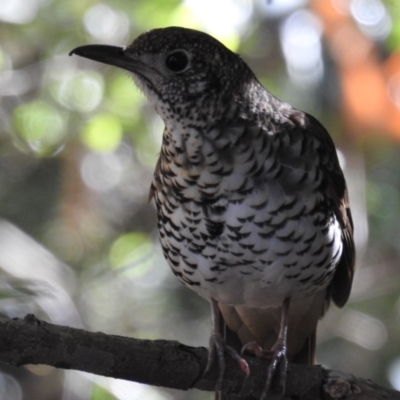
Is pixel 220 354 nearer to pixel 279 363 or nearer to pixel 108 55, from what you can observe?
pixel 279 363

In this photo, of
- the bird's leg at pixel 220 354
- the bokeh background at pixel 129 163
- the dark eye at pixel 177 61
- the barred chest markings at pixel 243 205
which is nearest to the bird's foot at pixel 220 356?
the bird's leg at pixel 220 354

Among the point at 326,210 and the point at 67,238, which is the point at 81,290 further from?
the point at 326,210

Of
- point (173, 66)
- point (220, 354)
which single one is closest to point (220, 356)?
point (220, 354)

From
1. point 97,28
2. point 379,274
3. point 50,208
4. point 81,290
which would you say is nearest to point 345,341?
point 379,274

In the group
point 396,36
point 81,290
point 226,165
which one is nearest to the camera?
point 226,165

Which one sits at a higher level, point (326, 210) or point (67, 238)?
point (326, 210)

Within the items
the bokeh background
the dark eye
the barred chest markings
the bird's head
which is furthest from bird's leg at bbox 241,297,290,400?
the bokeh background

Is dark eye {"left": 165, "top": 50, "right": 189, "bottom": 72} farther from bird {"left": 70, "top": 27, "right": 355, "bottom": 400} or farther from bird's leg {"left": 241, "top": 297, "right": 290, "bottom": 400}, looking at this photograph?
bird's leg {"left": 241, "top": 297, "right": 290, "bottom": 400}
